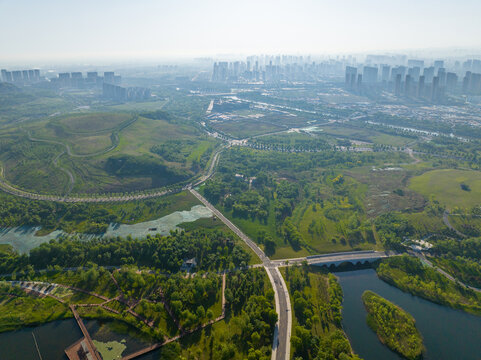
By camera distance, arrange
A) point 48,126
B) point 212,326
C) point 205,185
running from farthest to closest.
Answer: point 48,126 → point 205,185 → point 212,326

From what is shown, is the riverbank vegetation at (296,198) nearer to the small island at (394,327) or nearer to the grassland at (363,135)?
the small island at (394,327)

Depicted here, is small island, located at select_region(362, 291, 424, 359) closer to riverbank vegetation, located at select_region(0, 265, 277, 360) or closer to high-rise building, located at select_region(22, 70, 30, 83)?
riverbank vegetation, located at select_region(0, 265, 277, 360)

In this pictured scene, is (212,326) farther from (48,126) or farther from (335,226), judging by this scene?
(48,126)

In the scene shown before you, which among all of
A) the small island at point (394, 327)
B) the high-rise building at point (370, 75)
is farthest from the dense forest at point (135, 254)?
the high-rise building at point (370, 75)

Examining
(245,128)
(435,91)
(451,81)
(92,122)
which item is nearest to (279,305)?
(245,128)

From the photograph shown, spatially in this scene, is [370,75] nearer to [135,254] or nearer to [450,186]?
[450,186]

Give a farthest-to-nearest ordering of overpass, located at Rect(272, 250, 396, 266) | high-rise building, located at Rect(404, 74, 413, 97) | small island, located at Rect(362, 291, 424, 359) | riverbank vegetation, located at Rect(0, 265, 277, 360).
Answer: high-rise building, located at Rect(404, 74, 413, 97), overpass, located at Rect(272, 250, 396, 266), small island, located at Rect(362, 291, 424, 359), riverbank vegetation, located at Rect(0, 265, 277, 360)

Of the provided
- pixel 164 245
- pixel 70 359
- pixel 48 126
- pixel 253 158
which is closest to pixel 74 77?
pixel 48 126

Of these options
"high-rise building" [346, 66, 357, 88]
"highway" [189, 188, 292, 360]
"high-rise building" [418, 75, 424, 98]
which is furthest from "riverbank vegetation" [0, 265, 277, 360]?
"high-rise building" [346, 66, 357, 88]
